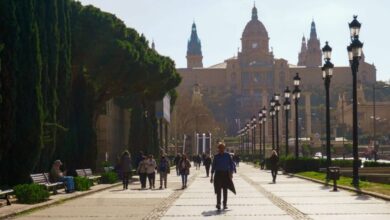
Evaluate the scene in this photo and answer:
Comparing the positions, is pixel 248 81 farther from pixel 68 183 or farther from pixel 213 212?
pixel 213 212

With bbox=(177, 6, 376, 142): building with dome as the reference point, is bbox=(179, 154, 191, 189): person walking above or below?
below

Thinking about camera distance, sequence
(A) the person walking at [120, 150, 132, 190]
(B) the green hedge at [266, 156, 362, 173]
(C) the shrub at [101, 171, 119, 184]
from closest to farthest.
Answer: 1. (A) the person walking at [120, 150, 132, 190]
2. (C) the shrub at [101, 171, 119, 184]
3. (B) the green hedge at [266, 156, 362, 173]

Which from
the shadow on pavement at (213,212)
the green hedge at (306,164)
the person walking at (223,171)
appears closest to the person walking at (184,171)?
the person walking at (223,171)

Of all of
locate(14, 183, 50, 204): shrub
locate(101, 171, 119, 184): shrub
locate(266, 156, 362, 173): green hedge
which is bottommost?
locate(14, 183, 50, 204): shrub

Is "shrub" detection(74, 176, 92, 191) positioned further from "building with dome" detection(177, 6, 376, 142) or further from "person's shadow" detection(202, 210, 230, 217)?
"building with dome" detection(177, 6, 376, 142)

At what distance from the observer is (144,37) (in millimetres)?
43938

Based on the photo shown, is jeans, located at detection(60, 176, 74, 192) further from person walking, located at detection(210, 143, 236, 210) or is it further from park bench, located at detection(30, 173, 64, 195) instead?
person walking, located at detection(210, 143, 236, 210)

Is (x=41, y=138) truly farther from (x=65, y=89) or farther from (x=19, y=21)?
(x=65, y=89)

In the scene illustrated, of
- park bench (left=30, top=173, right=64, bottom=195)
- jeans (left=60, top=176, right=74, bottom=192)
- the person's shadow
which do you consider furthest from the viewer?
jeans (left=60, top=176, right=74, bottom=192)

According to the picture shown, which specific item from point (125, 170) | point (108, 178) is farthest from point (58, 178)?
point (108, 178)

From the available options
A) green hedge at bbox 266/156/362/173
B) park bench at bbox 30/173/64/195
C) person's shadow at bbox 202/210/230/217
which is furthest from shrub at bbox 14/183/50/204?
green hedge at bbox 266/156/362/173

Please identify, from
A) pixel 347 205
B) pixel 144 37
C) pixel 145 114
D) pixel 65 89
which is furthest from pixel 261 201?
pixel 145 114

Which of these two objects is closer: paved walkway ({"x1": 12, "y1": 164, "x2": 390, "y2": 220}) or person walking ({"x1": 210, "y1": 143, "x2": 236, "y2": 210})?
paved walkway ({"x1": 12, "y1": 164, "x2": 390, "y2": 220})

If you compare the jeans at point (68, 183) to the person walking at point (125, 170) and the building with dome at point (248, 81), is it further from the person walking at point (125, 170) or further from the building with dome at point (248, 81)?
the building with dome at point (248, 81)
